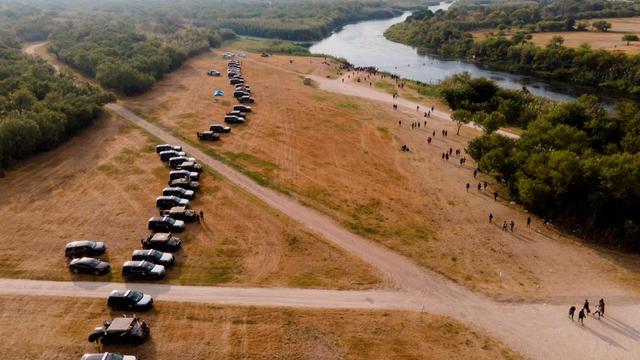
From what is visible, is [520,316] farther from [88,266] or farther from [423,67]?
[423,67]

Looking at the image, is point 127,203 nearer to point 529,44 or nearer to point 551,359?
point 551,359

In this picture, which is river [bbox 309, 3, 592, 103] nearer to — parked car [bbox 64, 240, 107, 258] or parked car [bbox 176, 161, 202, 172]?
parked car [bbox 176, 161, 202, 172]

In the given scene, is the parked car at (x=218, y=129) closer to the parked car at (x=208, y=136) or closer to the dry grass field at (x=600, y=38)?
the parked car at (x=208, y=136)

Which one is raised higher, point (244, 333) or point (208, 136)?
point (208, 136)

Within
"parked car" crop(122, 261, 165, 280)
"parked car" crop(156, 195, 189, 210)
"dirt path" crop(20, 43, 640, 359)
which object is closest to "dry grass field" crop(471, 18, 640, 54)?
"dirt path" crop(20, 43, 640, 359)

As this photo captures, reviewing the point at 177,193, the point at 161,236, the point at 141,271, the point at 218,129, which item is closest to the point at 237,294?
the point at 141,271

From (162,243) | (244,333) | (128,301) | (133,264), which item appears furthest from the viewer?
(162,243)

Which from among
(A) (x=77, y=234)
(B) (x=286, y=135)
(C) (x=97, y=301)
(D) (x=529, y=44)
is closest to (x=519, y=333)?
(C) (x=97, y=301)
